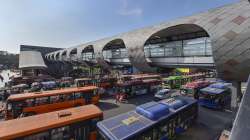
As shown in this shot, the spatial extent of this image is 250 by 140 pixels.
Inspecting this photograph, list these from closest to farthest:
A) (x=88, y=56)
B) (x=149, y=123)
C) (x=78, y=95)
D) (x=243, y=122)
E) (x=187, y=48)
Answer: (x=243, y=122)
(x=149, y=123)
(x=187, y=48)
(x=78, y=95)
(x=88, y=56)

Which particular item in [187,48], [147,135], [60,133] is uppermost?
[187,48]

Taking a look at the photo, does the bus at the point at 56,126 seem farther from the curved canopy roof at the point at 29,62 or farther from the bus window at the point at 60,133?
the curved canopy roof at the point at 29,62

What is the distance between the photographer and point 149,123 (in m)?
8.84

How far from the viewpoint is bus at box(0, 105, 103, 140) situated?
7.71m

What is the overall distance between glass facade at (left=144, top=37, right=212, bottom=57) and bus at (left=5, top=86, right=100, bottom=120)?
1106 cm

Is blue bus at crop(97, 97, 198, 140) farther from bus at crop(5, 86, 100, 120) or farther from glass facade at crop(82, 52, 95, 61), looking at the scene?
glass facade at crop(82, 52, 95, 61)

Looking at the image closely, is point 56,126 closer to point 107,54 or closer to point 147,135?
point 147,135

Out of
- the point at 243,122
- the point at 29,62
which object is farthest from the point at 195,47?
the point at 29,62

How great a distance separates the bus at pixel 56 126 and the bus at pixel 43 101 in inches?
239

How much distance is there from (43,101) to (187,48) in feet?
56.4

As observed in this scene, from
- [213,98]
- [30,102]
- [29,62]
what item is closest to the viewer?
[30,102]

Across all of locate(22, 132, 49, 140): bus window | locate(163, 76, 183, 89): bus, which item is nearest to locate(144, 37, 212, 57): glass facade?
locate(163, 76, 183, 89): bus

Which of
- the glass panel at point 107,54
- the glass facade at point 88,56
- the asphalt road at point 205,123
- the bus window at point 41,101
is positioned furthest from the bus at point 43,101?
the glass facade at point 88,56

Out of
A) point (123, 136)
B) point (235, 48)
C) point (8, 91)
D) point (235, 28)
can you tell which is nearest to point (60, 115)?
point (123, 136)
